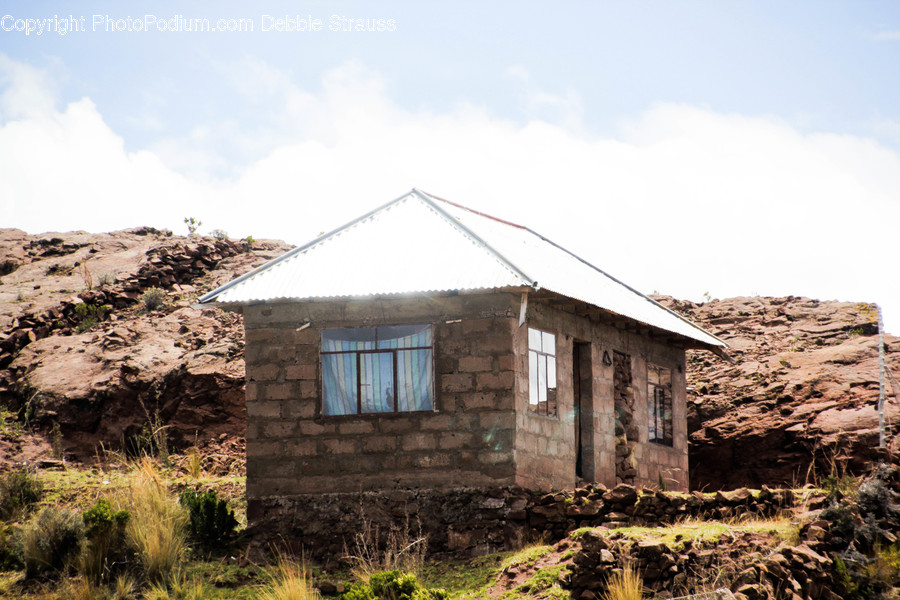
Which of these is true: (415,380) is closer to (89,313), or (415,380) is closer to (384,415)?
(384,415)

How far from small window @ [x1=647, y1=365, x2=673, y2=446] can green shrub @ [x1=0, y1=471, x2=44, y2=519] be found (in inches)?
455

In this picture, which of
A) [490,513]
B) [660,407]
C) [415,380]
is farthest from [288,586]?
[660,407]

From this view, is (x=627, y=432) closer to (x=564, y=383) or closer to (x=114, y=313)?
(x=564, y=383)

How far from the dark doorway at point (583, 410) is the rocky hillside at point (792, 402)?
4.35 metres

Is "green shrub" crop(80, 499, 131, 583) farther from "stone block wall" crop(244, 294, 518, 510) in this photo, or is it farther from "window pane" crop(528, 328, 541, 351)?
"window pane" crop(528, 328, 541, 351)

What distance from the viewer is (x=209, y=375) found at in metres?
23.7

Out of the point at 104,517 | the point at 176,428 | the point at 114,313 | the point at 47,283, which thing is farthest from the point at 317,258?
the point at 47,283

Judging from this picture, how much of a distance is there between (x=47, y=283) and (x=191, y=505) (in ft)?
55.7

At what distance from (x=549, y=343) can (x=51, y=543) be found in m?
8.20

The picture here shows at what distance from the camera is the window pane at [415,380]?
51.7 feet

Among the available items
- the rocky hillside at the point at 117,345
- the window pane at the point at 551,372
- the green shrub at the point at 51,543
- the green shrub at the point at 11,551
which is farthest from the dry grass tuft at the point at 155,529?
the window pane at the point at 551,372

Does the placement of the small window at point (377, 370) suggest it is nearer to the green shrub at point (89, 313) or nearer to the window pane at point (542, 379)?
the window pane at point (542, 379)

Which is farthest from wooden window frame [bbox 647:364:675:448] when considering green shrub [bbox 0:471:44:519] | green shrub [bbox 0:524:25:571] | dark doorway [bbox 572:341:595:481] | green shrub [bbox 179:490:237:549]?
green shrub [bbox 0:471:44:519]

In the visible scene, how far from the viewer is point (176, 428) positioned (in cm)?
2327
